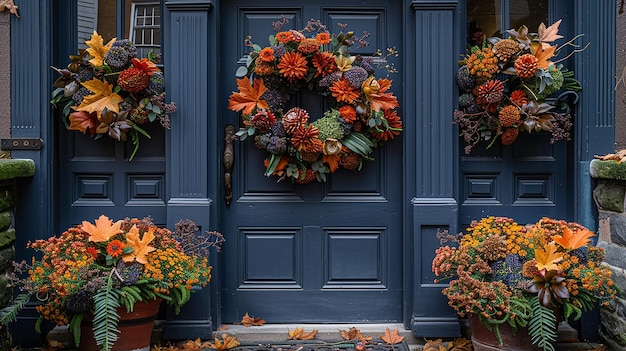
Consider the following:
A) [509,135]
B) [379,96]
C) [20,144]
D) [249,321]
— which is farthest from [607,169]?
[20,144]

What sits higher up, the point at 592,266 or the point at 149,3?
the point at 149,3

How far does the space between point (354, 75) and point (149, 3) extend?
65.6 inches

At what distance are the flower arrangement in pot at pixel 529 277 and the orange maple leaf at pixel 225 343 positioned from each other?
1497 mm

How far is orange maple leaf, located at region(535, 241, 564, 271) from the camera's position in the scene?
343 cm

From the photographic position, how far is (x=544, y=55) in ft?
13.2

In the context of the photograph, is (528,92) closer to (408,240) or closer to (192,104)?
(408,240)

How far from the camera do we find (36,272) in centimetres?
353

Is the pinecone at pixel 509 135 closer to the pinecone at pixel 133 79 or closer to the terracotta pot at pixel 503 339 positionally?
the terracotta pot at pixel 503 339

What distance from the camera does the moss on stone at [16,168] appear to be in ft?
12.4

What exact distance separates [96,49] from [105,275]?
5.20 feet

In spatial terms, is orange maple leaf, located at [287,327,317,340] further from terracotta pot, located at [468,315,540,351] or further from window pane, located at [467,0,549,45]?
window pane, located at [467,0,549,45]

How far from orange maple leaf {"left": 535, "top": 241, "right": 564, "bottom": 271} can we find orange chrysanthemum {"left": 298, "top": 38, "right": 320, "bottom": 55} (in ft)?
6.51

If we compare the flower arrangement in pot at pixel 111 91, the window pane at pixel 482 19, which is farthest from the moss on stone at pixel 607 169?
the flower arrangement in pot at pixel 111 91

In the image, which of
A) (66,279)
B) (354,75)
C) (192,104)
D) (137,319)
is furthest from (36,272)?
(354,75)
